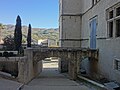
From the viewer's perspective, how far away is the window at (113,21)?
978 inches

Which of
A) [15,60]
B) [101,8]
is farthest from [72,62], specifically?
[15,60]

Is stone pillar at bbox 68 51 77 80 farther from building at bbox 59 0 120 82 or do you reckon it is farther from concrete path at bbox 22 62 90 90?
building at bbox 59 0 120 82

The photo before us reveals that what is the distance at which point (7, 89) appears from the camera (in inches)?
772

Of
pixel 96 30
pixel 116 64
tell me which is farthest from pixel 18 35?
pixel 116 64

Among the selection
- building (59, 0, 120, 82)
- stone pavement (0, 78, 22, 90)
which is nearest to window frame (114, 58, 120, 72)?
building (59, 0, 120, 82)

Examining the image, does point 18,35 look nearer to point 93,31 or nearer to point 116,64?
point 93,31

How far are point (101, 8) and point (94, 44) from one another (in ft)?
16.1

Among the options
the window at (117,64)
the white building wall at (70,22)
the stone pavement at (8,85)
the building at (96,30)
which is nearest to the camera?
the stone pavement at (8,85)

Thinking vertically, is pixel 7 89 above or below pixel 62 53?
below

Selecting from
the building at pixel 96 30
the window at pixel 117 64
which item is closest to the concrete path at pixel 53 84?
the building at pixel 96 30

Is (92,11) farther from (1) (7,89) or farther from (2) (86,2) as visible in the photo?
(1) (7,89)

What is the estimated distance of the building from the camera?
25.2m

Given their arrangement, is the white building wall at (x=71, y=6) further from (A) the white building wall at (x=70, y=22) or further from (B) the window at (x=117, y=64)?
(B) the window at (x=117, y=64)

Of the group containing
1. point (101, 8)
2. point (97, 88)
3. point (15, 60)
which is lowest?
point (97, 88)
